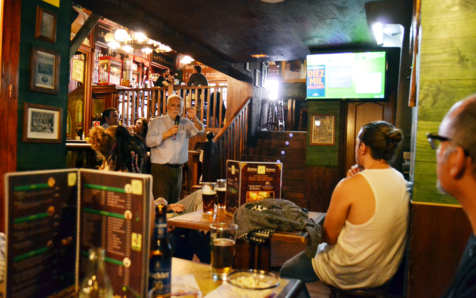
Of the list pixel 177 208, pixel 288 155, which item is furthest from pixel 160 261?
pixel 288 155

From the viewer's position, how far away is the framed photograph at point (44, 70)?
2975 mm

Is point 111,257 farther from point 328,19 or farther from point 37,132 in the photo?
point 328,19

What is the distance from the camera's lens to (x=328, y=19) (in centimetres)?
457

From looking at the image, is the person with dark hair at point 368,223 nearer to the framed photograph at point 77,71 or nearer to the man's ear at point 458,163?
the man's ear at point 458,163

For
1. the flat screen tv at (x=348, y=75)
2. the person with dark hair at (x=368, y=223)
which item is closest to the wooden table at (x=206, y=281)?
the person with dark hair at (x=368, y=223)

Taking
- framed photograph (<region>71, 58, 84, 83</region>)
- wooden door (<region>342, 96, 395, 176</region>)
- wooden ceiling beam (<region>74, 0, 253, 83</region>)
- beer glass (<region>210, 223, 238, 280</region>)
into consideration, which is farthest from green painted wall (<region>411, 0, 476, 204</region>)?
framed photograph (<region>71, 58, 84, 83</region>)

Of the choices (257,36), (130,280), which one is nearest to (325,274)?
(130,280)

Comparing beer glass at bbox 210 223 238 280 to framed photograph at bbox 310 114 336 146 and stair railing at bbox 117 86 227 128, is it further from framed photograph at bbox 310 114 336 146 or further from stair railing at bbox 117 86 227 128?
stair railing at bbox 117 86 227 128

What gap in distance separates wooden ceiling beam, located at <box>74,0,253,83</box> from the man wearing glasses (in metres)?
3.82

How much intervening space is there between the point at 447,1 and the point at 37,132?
11.0 ft

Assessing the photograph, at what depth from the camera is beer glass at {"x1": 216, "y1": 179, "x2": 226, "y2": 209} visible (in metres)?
2.54

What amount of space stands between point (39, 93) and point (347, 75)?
15.2ft

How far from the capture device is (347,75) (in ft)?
19.0

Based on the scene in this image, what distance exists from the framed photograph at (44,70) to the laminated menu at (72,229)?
2.45 meters
